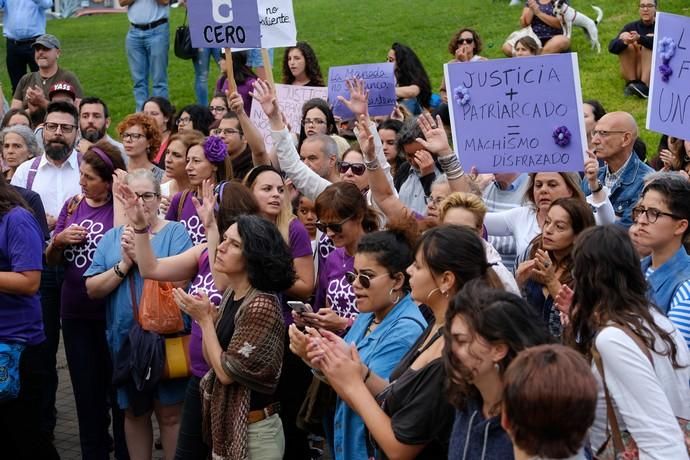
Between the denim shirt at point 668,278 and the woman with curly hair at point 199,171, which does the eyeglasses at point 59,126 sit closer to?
the woman with curly hair at point 199,171

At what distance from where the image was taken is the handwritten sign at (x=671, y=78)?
6.13 m

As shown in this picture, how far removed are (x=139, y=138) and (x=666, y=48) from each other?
13.6ft

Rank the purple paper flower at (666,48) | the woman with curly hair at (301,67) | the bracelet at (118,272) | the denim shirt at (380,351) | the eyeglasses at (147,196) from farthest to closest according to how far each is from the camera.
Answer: the woman with curly hair at (301,67) < the eyeglasses at (147,196) < the bracelet at (118,272) < the purple paper flower at (666,48) < the denim shirt at (380,351)

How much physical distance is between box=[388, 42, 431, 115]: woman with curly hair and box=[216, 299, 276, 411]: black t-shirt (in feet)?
18.9

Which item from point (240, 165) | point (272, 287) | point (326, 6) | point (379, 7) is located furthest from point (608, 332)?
point (326, 6)

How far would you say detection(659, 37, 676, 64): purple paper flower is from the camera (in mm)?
6191

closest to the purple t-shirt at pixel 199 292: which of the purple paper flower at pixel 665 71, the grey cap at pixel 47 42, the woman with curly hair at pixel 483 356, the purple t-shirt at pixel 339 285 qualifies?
the purple t-shirt at pixel 339 285

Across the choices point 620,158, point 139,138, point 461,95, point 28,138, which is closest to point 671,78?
point 620,158

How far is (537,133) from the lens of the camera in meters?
6.34

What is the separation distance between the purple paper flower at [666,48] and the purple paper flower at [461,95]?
1.16 m

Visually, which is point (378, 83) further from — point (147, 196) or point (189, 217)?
point (147, 196)

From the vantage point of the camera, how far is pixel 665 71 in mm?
6254

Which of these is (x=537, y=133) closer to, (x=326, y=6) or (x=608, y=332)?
(x=608, y=332)

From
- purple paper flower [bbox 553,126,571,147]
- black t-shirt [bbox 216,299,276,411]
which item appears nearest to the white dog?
purple paper flower [bbox 553,126,571,147]
